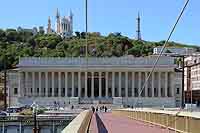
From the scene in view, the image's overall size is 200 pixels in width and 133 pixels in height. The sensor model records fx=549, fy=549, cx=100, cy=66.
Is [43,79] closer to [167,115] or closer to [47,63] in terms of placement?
[47,63]

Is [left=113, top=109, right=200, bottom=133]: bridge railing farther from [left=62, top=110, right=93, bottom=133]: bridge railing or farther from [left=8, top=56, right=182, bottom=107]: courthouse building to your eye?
[left=8, top=56, right=182, bottom=107]: courthouse building

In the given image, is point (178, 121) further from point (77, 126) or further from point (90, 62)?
point (90, 62)

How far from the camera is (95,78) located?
15075 centimetres

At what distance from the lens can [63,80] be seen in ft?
490

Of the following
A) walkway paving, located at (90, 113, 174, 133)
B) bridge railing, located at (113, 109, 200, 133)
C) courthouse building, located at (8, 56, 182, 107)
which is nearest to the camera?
bridge railing, located at (113, 109, 200, 133)

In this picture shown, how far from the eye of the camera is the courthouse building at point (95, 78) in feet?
484

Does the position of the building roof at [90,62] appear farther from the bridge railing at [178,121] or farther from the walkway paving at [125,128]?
the bridge railing at [178,121]

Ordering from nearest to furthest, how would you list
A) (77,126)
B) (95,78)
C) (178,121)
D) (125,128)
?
(77,126) → (178,121) → (125,128) → (95,78)

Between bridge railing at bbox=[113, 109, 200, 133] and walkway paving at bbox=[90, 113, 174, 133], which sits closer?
bridge railing at bbox=[113, 109, 200, 133]

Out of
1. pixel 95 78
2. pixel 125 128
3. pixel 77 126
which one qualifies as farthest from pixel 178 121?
pixel 95 78

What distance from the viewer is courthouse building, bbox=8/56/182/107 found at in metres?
147

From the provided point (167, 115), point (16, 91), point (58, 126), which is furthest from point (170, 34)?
point (16, 91)

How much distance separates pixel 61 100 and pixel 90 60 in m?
15.6

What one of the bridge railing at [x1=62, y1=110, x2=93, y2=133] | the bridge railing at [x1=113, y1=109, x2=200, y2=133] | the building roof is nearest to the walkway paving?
the bridge railing at [x1=113, y1=109, x2=200, y2=133]
